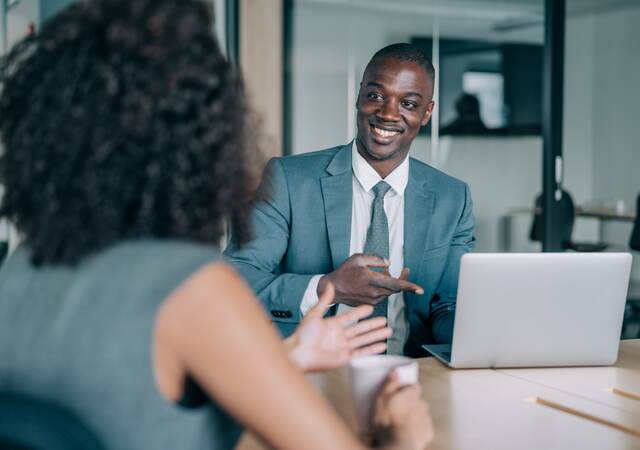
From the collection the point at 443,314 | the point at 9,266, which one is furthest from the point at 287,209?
the point at 9,266

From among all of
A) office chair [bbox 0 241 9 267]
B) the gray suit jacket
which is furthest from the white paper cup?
office chair [bbox 0 241 9 267]

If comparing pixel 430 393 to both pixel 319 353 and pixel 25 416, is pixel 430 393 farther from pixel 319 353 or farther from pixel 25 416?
pixel 25 416

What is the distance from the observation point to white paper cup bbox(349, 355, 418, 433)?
3.75 ft

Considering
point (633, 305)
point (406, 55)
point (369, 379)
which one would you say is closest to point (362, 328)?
point (369, 379)

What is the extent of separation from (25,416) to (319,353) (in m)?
0.60

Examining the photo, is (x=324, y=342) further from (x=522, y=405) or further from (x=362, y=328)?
(x=522, y=405)

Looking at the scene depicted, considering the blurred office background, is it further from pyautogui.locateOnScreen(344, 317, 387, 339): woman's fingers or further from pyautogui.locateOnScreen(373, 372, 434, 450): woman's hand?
pyautogui.locateOnScreen(373, 372, 434, 450): woman's hand

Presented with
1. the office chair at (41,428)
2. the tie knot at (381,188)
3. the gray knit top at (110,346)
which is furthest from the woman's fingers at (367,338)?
the tie knot at (381,188)

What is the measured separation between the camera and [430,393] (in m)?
1.57

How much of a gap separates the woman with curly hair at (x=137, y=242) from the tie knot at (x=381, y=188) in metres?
1.38

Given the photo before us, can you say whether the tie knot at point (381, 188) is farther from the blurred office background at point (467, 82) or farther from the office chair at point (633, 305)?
the office chair at point (633, 305)

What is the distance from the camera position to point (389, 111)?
2500mm

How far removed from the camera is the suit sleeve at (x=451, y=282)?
218 centimetres

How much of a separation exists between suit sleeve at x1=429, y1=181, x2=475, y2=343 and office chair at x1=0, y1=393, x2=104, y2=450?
140 cm
